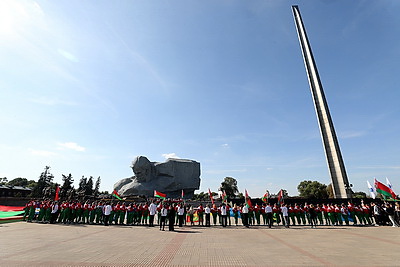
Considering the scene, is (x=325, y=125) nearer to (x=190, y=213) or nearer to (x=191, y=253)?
(x=190, y=213)

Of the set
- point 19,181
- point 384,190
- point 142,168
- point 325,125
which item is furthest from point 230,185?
point 19,181

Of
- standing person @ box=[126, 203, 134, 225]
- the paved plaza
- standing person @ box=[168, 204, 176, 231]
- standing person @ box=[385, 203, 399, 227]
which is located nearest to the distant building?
standing person @ box=[126, 203, 134, 225]

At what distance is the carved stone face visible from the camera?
56156 mm

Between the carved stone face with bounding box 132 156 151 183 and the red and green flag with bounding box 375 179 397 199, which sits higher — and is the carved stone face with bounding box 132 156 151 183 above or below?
above

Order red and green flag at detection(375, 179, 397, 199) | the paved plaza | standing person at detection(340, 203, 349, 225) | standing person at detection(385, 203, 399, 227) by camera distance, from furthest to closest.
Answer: red and green flag at detection(375, 179, 397, 199) < standing person at detection(340, 203, 349, 225) < standing person at detection(385, 203, 399, 227) < the paved plaza

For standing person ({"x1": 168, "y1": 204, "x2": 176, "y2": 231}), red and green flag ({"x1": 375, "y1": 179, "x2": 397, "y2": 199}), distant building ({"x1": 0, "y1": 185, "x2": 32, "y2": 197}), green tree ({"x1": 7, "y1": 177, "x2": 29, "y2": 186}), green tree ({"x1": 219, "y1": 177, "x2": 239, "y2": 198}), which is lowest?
standing person ({"x1": 168, "y1": 204, "x2": 176, "y2": 231})

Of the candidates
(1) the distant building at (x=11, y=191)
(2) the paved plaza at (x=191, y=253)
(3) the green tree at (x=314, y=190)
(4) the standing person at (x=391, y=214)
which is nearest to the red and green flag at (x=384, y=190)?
(4) the standing person at (x=391, y=214)

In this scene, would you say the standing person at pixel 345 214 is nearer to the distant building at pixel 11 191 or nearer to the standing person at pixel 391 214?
the standing person at pixel 391 214

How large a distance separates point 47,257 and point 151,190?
5039 centimetres

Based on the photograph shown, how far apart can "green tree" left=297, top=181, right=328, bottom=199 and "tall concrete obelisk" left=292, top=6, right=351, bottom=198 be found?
96.9 ft

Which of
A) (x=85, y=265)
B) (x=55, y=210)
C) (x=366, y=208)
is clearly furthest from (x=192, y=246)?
(x=366, y=208)

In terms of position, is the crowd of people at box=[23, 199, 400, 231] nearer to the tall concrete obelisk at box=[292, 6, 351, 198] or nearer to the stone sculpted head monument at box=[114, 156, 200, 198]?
the tall concrete obelisk at box=[292, 6, 351, 198]

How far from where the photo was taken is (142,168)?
56.6 meters

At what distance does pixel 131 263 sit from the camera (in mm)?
6488
